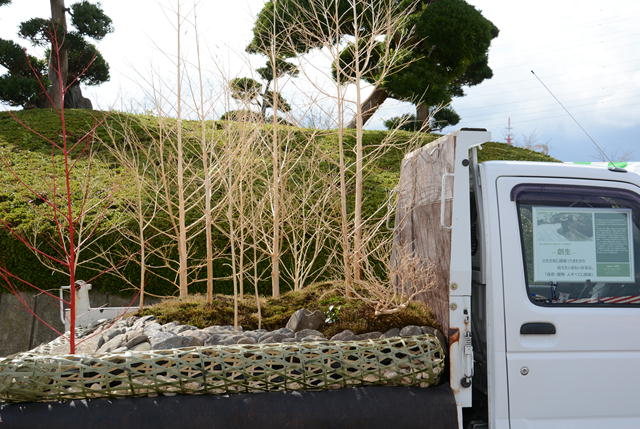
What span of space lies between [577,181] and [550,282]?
0.53 m

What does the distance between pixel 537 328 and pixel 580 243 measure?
1.65ft

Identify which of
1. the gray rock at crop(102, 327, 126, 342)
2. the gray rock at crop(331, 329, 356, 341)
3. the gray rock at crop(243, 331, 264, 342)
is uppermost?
the gray rock at crop(331, 329, 356, 341)

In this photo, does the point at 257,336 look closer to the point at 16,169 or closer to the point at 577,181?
the point at 577,181

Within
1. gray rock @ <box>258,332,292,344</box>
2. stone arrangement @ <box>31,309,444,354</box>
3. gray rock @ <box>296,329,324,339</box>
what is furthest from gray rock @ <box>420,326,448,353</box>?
gray rock @ <box>258,332,292,344</box>

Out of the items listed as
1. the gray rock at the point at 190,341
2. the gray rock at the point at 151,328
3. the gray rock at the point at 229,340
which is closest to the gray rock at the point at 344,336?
the gray rock at the point at 229,340

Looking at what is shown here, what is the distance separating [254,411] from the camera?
7.80 feet

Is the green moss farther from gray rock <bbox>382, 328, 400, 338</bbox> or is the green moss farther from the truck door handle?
the truck door handle

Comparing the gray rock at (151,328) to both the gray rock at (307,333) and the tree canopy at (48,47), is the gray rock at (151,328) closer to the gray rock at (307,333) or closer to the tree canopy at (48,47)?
the gray rock at (307,333)

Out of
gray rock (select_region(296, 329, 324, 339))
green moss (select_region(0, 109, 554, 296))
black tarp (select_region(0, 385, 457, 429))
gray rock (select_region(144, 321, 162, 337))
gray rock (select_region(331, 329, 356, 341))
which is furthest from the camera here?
green moss (select_region(0, 109, 554, 296))

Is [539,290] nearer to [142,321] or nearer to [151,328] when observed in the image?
[151,328]

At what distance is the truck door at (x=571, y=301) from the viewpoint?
2.61 metres

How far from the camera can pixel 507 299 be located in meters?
2.62

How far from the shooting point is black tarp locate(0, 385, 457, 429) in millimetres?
2328

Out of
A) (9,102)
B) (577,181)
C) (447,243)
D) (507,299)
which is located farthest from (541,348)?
(9,102)
